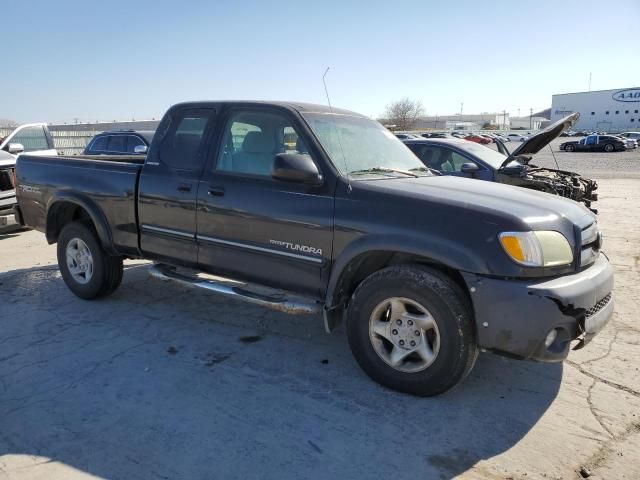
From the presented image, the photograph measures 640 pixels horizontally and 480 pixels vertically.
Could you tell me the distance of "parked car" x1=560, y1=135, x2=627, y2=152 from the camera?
1687 inches

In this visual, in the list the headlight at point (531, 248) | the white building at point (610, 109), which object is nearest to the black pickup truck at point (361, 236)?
the headlight at point (531, 248)

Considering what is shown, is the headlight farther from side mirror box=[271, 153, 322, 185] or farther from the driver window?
the driver window

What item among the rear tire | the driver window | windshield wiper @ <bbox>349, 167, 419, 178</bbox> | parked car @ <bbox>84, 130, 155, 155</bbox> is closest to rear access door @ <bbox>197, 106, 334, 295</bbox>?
the driver window

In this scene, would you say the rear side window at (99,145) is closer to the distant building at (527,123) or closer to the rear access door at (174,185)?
the rear access door at (174,185)

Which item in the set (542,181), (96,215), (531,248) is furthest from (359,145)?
(542,181)

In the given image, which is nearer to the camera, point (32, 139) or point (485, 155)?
point (485, 155)

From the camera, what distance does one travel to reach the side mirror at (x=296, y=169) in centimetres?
367

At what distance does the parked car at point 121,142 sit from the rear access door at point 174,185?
7.24m

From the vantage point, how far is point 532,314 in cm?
308

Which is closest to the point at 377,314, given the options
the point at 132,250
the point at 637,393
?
the point at 637,393

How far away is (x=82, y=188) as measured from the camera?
5.32 m

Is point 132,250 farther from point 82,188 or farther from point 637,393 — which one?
point 637,393

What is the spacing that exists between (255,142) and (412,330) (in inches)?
78.1

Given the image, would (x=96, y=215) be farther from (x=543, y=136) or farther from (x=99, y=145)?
(x=99, y=145)
